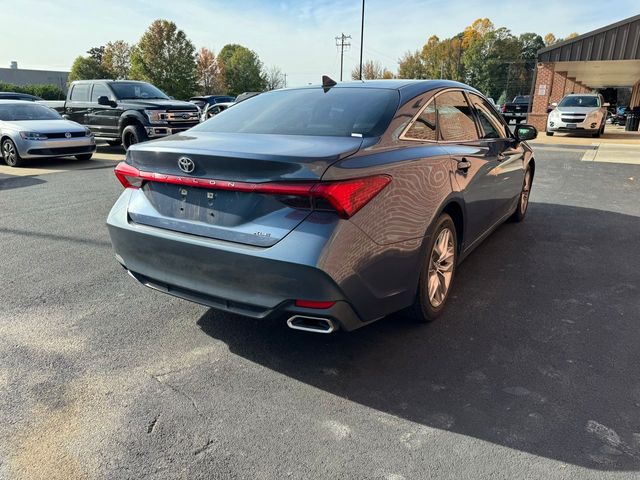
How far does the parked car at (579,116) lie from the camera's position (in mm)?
18234

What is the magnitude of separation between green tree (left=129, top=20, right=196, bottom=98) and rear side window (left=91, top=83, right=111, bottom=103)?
37451 mm

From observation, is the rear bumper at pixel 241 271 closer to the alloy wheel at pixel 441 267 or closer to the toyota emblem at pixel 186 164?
the toyota emblem at pixel 186 164

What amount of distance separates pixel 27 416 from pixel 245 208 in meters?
1.48

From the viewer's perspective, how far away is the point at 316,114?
3250 mm

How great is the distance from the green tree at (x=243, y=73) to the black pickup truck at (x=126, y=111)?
166ft

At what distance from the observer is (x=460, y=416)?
2352 mm

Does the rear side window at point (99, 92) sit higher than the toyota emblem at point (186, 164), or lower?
Answer: higher

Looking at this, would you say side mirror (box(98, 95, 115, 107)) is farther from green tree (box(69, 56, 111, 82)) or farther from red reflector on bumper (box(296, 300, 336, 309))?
green tree (box(69, 56, 111, 82))

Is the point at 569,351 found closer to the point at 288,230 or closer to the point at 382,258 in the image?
the point at 382,258

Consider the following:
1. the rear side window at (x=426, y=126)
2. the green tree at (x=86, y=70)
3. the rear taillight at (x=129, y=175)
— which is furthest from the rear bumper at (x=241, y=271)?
the green tree at (x=86, y=70)

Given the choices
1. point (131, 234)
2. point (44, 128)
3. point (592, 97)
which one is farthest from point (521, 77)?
point (131, 234)

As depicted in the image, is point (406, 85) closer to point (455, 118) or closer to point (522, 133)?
point (455, 118)

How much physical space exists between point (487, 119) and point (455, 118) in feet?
2.95

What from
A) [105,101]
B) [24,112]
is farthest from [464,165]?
[24,112]
